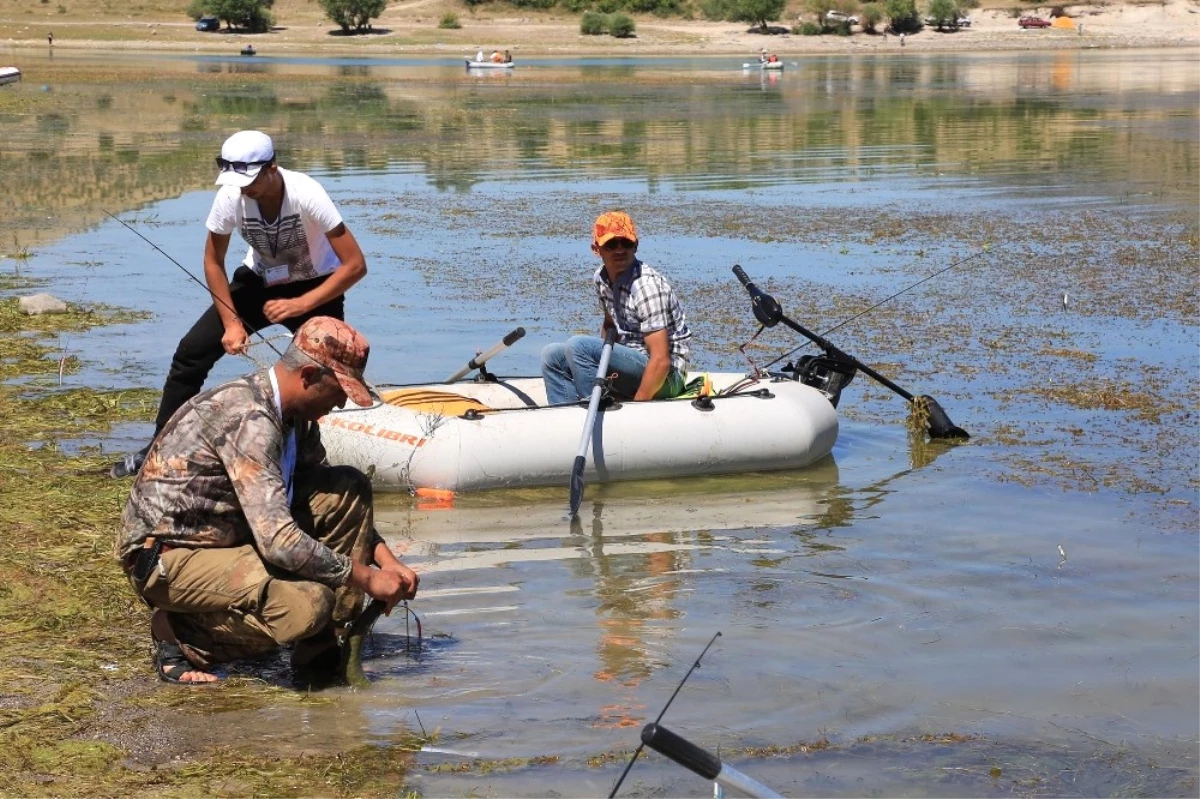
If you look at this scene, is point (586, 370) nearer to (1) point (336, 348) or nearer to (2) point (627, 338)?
(2) point (627, 338)

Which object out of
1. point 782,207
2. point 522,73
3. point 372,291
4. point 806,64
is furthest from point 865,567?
point 806,64

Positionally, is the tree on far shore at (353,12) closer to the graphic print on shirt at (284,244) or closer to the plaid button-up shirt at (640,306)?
the plaid button-up shirt at (640,306)

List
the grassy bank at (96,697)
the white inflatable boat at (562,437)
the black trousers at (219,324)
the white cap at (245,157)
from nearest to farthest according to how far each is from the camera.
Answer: the grassy bank at (96,697) → the white cap at (245,157) → the black trousers at (219,324) → the white inflatable boat at (562,437)

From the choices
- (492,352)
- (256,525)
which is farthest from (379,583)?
(492,352)

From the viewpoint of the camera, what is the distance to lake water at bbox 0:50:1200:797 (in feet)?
16.4

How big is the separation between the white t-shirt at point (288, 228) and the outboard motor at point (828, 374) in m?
3.24

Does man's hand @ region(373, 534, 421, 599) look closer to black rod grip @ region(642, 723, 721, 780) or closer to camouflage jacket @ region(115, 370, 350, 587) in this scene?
camouflage jacket @ region(115, 370, 350, 587)

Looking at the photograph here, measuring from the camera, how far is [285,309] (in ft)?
22.1

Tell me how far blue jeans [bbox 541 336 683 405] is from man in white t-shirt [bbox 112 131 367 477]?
167cm

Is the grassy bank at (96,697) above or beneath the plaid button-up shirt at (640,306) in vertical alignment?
beneath

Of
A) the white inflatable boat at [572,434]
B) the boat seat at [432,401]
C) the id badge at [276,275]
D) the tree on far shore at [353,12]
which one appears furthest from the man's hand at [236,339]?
the tree on far shore at [353,12]

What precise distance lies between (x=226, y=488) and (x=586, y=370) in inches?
144

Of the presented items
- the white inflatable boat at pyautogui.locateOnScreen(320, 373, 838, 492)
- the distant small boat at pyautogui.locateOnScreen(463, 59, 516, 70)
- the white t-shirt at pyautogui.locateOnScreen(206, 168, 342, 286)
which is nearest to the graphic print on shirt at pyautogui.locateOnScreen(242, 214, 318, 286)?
the white t-shirt at pyautogui.locateOnScreen(206, 168, 342, 286)

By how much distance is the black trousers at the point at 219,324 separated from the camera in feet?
22.6
